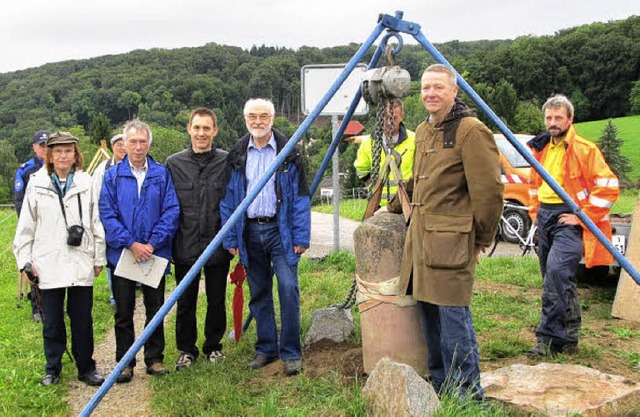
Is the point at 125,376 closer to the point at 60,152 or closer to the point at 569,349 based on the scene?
the point at 60,152

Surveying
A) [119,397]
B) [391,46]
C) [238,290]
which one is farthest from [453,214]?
[119,397]

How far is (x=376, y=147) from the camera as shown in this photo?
4.18 metres

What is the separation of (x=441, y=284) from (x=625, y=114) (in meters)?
70.5

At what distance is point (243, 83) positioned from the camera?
10281 centimetres

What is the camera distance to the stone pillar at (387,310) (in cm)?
399

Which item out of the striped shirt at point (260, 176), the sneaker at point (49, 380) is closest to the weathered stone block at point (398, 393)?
the striped shirt at point (260, 176)

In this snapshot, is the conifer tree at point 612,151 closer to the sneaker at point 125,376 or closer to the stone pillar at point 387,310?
the stone pillar at point 387,310

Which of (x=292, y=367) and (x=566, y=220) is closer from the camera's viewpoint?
(x=292, y=367)

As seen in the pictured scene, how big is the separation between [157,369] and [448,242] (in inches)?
102

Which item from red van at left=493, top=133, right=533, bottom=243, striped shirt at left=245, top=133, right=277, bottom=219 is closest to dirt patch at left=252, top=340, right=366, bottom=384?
striped shirt at left=245, top=133, right=277, bottom=219

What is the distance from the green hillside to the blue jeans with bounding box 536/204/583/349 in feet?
105

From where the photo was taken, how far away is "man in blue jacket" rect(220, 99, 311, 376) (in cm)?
453

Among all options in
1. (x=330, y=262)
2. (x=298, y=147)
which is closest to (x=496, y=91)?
(x=330, y=262)

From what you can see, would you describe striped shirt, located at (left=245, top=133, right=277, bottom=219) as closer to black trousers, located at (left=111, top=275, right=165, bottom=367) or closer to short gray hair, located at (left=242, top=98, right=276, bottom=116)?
short gray hair, located at (left=242, top=98, right=276, bottom=116)
